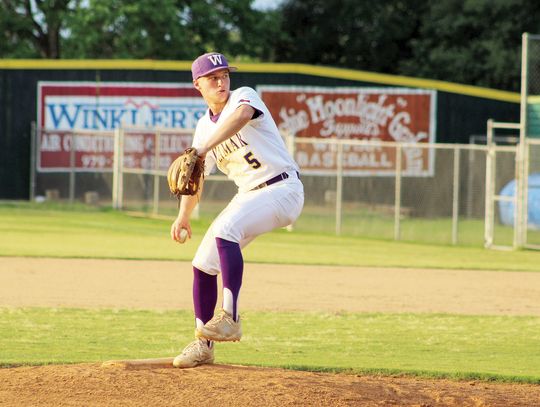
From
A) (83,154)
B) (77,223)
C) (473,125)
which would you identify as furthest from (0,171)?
(473,125)

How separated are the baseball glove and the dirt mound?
3.85 ft

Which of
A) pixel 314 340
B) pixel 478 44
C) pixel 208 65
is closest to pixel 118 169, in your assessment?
pixel 314 340

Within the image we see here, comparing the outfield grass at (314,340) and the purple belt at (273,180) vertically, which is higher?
the purple belt at (273,180)

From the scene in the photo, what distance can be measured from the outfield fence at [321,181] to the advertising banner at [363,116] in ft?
0.46

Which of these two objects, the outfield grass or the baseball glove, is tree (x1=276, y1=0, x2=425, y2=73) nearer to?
the outfield grass

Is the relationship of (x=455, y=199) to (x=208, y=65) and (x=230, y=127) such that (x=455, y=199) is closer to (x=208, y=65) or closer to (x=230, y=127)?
(x=208, y=65)

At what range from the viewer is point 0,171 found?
29969 mm

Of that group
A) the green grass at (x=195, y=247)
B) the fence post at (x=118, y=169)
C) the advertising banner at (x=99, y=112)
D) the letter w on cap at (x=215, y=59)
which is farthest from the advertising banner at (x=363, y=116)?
the letter w on cap at (x=215, y=59)

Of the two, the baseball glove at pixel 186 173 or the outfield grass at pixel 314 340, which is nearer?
the baseball glove at pixel 186 173

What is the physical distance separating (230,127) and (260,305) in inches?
220

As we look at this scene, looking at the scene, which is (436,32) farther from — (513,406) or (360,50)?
(513,406)

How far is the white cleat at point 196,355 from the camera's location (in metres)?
7.58

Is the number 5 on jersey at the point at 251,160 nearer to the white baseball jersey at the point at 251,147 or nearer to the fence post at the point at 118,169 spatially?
the white baseball jersey at the point at 251,147

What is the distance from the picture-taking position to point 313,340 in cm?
1008
